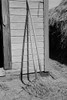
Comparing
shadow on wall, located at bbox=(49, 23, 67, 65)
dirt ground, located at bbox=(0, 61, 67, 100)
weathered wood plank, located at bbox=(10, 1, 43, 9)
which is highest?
weathered wood plank, located at bbox=(10, 1, 43, 9)

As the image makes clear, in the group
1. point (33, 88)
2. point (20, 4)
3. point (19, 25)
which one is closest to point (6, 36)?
point (19, 25)

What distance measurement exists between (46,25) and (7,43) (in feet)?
3.72

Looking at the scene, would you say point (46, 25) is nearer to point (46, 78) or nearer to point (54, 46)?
point (46, 78)

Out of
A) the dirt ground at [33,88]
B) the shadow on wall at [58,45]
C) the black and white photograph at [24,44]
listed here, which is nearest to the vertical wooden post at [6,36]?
the black and white photograph at [24,44]

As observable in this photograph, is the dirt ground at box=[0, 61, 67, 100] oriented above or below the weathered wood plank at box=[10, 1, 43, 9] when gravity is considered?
below

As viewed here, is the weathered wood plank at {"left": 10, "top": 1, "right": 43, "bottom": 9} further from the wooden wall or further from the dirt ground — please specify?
the dirt ground

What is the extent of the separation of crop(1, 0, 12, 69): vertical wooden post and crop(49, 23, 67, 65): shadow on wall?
8.79ft

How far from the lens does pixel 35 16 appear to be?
17.5 feet

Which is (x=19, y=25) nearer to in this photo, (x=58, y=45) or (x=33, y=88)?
(x=33, y=88)

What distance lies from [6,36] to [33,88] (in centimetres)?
155

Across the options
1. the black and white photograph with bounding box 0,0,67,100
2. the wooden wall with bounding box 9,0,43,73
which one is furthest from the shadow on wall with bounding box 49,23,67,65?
the wooden wall with bounding box 9,0,43,73

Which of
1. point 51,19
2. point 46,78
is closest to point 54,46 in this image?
point 51,19

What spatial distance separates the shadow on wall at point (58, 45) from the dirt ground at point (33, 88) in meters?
1.91

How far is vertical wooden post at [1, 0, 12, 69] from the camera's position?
5160 mm
